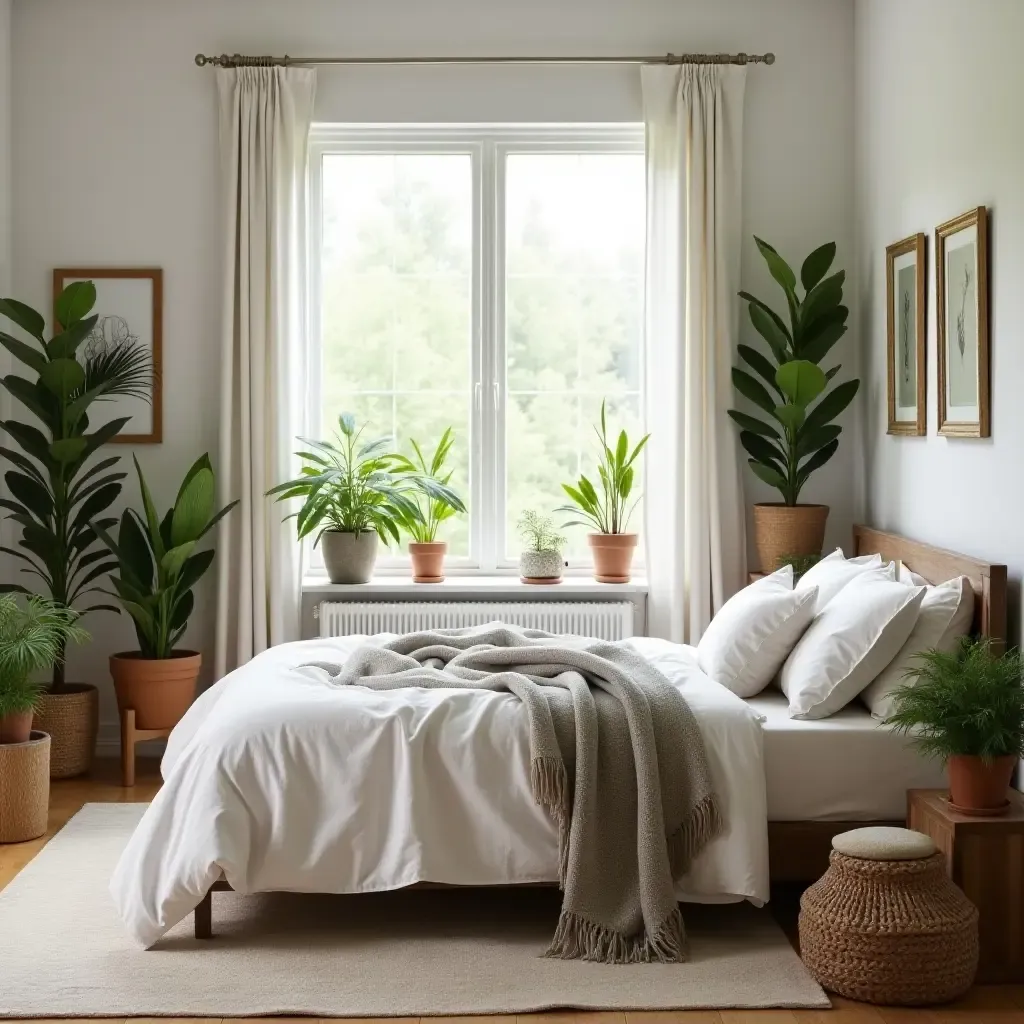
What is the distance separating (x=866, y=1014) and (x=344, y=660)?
1.84 meters

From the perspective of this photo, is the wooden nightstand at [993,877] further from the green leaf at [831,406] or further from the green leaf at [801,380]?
the green leaf at [831,406]

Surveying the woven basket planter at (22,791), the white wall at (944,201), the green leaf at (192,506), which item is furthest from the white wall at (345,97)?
the woven basket planter at (22,791)

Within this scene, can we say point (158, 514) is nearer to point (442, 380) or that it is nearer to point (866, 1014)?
point (442, 380)

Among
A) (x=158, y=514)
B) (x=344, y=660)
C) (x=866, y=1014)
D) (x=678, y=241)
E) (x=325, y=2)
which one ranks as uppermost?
(x=325, y=2)

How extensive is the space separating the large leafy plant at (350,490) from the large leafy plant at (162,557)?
0.28 meters

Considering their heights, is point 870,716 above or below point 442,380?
below

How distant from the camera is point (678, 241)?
17.7ft

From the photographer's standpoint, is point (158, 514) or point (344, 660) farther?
point (158, 514)

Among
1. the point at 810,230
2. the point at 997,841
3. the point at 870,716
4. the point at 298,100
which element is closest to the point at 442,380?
the point at 298,100

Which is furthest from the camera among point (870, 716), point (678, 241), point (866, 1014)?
point (678, 241)

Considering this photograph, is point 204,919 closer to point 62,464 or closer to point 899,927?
point 899,927

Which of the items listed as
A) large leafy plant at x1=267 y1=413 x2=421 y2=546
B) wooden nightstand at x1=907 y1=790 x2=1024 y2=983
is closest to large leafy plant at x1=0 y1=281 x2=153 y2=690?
large leafy plant at x1=267 y1=413 x2=421 y2=546

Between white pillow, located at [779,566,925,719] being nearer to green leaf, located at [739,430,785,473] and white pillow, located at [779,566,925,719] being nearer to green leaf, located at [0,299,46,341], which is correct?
green leaf, located at [739,430,785,473]

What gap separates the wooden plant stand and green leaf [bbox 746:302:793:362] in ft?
9.00
